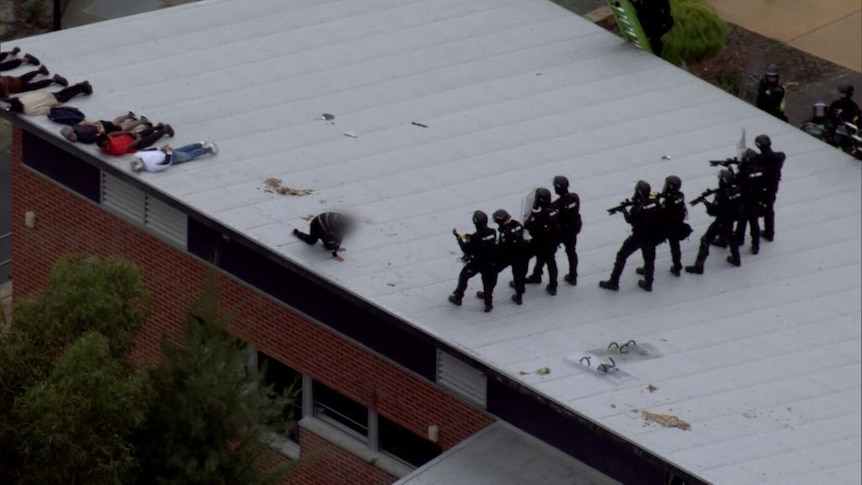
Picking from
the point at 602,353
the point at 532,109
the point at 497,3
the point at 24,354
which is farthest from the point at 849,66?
the point at 24,354

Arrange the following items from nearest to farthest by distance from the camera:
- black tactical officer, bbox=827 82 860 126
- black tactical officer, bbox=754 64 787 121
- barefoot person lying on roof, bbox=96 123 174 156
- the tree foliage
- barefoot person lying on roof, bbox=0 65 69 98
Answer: the tree foliage < barefoot person lying on roof, bbox=96 123 174 156 < barefoot person lying on roof, bbox=0 65 69 98 < black tactical officer, bbox=827 82 860 126 < black tactical officer, bbox=754 64 787 121

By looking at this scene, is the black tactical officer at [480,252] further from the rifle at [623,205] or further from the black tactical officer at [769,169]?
the black tactical officer at [769,169]

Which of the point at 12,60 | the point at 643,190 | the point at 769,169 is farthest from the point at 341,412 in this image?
the point at 12,60

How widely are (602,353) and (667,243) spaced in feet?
8.93

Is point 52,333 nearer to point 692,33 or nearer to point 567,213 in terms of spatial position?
point 567,213

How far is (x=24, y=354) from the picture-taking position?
58.0 ft

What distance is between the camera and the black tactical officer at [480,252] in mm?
21281

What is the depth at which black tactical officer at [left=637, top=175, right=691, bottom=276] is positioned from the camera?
21.8 m

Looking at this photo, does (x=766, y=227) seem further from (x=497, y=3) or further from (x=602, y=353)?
(x=497, y=3)

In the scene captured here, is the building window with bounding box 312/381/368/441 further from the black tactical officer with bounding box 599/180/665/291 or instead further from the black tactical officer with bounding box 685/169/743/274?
the black tactical officer with bounding box 685/169/743/274

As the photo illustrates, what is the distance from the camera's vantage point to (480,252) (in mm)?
21359

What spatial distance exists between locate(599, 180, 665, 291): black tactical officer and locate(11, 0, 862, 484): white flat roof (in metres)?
0.36

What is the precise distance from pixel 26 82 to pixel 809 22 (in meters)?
15.6

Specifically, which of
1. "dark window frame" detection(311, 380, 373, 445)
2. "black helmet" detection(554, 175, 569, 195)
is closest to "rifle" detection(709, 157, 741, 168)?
"black helmet" detection(554, 175, 569, 195)
